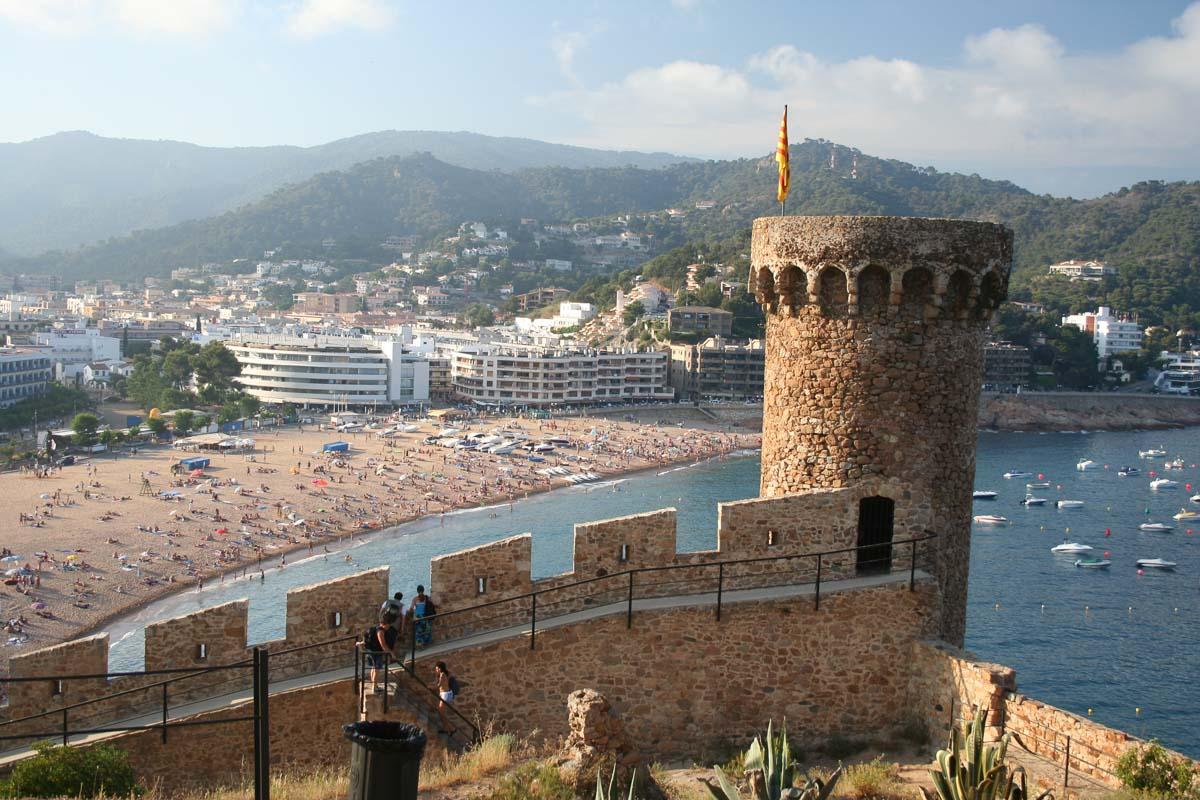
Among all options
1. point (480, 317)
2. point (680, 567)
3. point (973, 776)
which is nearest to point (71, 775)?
point (680, 567)

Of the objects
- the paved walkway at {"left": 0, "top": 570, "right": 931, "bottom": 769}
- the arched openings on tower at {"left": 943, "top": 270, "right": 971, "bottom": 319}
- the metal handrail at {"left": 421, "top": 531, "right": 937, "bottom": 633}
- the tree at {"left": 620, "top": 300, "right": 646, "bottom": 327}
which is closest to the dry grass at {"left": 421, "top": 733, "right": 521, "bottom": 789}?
the paved walkway at {"left": 0, "top": 570, "right": 931, "bottom": 769}

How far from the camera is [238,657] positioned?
8.18 m

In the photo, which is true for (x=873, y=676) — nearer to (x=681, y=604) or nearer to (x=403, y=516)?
(x=681, y=604)

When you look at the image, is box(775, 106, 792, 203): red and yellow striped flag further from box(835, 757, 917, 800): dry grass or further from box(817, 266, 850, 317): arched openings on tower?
box(835, 757, 917, 800): dry grass

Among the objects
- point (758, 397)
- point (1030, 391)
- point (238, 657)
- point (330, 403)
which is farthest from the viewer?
point (1030, 391)

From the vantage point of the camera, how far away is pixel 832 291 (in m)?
9.52

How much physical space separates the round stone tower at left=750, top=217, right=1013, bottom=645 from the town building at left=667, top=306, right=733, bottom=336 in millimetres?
104717

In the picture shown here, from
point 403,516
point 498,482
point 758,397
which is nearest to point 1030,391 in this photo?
point 758,397

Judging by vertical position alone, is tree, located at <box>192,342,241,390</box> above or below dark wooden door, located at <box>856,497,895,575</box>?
below

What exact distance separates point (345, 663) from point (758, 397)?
94.3 m

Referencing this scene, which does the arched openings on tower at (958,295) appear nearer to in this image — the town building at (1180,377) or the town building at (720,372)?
the town building at (720,372)

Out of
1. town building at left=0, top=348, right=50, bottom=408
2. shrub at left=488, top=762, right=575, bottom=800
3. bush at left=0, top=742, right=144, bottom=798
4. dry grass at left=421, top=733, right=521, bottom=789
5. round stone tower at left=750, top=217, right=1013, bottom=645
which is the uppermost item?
round stone tower at left=750, top=217, right=1013, bottom=645

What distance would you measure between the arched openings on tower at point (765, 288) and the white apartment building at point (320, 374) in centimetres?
8373

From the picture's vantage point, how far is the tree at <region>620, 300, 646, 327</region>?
127769 millimetres
